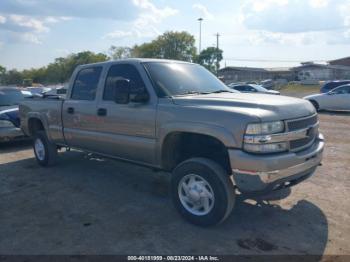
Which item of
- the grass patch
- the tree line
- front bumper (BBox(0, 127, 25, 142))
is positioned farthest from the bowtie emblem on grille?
the tree line

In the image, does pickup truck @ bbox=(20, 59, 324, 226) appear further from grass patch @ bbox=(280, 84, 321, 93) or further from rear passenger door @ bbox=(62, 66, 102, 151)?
grass patch @ bbox=(280, 84, 321, 93)

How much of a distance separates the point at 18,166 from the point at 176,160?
414cm

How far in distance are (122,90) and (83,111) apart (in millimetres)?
1419

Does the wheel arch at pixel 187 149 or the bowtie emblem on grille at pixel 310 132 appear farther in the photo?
the wheel arch at pixel 187 149

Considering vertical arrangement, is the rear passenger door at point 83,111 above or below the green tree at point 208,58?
below

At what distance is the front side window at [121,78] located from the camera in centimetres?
491

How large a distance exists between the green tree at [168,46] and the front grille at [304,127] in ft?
239

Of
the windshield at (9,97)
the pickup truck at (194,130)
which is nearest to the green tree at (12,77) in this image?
the windshield at (9,97)

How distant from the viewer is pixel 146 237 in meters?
3.94

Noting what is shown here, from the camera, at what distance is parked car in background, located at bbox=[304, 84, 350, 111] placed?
1675 cm

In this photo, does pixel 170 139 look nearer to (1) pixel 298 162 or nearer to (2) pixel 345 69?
(1) pixel 298 162

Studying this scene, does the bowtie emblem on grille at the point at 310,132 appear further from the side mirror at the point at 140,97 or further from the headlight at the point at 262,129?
the side mirror at the point at 140,97

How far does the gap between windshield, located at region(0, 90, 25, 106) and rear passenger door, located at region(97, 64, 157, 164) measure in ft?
20.7

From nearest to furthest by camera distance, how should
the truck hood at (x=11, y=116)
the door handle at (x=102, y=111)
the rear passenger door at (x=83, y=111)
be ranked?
the door handle at (x=102, y=111), the rear passenger door at (x=83, y=111), the truck hood at (x=11, y=116)
